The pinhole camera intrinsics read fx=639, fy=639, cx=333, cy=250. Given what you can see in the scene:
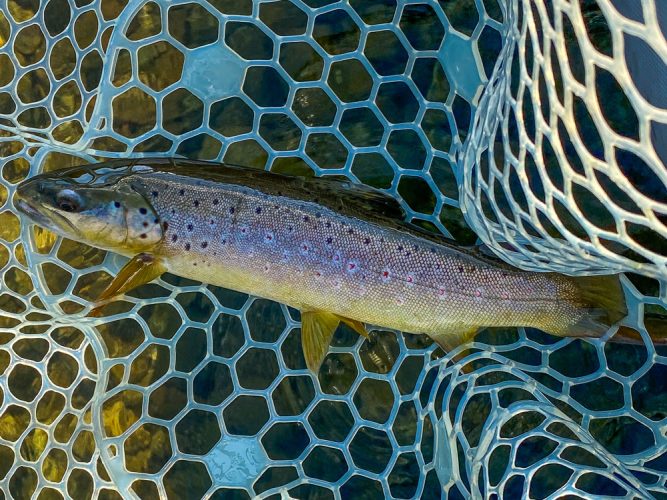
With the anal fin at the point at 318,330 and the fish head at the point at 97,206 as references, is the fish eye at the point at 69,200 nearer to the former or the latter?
the fish head at the point at 97,206

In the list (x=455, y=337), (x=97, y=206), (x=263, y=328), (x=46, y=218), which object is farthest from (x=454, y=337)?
(x=46, y=218)

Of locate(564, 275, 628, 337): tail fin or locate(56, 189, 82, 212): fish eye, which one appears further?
locate(56, 189, 82, 212): fish eye

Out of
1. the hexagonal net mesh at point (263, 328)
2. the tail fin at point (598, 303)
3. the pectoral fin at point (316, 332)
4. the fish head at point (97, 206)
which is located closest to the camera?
the tail fin at point (598, 303)

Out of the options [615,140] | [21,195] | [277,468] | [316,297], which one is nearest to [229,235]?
[316,297]

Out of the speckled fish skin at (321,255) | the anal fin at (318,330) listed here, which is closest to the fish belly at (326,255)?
the speckled fish skin at (321,255)

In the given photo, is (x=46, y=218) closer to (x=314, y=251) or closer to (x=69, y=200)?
(x=69, y=200)

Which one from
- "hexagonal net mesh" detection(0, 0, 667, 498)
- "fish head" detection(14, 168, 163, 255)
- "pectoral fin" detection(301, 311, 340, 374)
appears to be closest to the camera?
"fish head" detection(14, 168, 163, 255)

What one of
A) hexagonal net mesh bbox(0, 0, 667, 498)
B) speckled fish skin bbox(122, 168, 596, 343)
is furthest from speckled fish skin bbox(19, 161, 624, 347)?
hexagonal net mesh bbox(0, 0, 667, 498)

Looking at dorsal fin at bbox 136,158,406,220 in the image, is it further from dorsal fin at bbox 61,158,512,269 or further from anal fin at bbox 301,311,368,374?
anal fin at bbox 301,311,368,374
